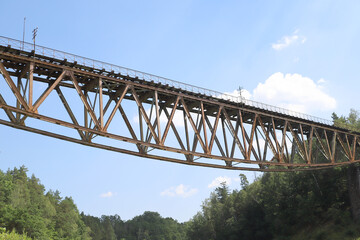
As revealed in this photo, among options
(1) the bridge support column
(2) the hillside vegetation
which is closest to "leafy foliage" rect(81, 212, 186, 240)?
(2) the hillside vegetation

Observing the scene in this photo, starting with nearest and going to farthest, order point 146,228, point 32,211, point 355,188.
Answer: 1. point 355,188
2. point 32,211
3. point 146,228

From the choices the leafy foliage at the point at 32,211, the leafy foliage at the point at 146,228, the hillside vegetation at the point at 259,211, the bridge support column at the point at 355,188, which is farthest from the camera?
the leafy foliage at the point at 146,228

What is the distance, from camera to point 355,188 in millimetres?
41656

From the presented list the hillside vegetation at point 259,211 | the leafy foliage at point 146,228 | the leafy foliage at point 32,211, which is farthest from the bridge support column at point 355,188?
the leafy foliage at point 146,228

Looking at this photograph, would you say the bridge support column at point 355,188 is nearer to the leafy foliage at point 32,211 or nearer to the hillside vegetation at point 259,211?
the hillside vegetation at point 259,211

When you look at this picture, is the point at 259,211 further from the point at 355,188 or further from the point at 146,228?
the point at 146,228

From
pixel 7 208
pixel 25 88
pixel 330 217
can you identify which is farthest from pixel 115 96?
pixel 7 208

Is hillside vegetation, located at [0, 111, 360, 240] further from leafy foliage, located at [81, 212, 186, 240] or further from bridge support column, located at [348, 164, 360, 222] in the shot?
leafy foliage, located at [81, 212, 186, 240]

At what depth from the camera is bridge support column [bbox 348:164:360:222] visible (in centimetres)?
4119

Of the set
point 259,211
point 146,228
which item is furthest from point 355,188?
point 146,228

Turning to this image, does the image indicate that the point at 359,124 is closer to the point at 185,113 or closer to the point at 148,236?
the point at 185,113

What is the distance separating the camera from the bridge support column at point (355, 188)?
4119 cm

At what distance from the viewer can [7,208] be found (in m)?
64.6

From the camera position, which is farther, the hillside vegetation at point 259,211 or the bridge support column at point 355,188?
the hillside vegetation at point 259,211
